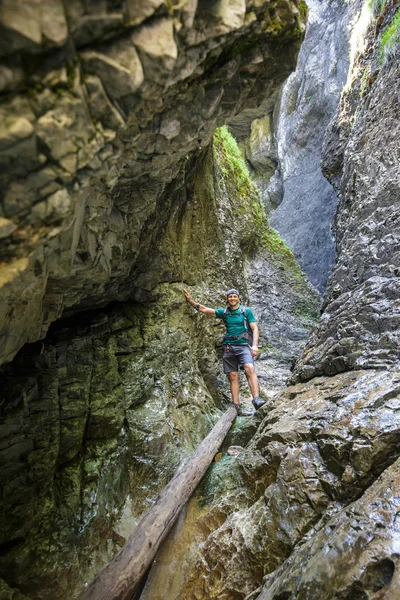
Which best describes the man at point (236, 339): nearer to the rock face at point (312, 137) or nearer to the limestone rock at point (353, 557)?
the limestone rock at point (353, 557)

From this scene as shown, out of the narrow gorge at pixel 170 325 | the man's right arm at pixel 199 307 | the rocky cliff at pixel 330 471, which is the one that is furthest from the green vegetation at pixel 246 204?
the rocky cliff at pixel 330 471

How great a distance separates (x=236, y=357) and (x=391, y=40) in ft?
25.1

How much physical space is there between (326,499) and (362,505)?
2.30ft

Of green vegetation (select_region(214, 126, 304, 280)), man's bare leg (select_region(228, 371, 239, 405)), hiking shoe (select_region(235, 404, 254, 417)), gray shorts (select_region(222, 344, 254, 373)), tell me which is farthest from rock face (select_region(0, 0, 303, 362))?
green vegetation (select_region(214, 126, 304, 280))

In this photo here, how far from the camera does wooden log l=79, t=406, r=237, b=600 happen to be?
3.57m

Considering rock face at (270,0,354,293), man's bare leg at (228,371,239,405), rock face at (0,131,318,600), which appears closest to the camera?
rock face at (0,131,318,600)

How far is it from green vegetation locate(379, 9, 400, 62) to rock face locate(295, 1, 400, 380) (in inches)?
6.0

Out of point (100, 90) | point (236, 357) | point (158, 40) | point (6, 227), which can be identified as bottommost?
point (236, 357)

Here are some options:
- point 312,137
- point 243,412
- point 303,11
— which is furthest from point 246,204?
point 303,11

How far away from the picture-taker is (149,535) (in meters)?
4.21

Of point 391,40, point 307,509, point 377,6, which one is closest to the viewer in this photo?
point 307,509

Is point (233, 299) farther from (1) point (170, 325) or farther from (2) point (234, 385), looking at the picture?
(2) point (234, 385)

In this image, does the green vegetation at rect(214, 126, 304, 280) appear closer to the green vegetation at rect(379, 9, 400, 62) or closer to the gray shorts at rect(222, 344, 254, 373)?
the green vegetation at rect(379, 9, 400, 62)

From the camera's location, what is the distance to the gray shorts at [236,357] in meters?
7.31
